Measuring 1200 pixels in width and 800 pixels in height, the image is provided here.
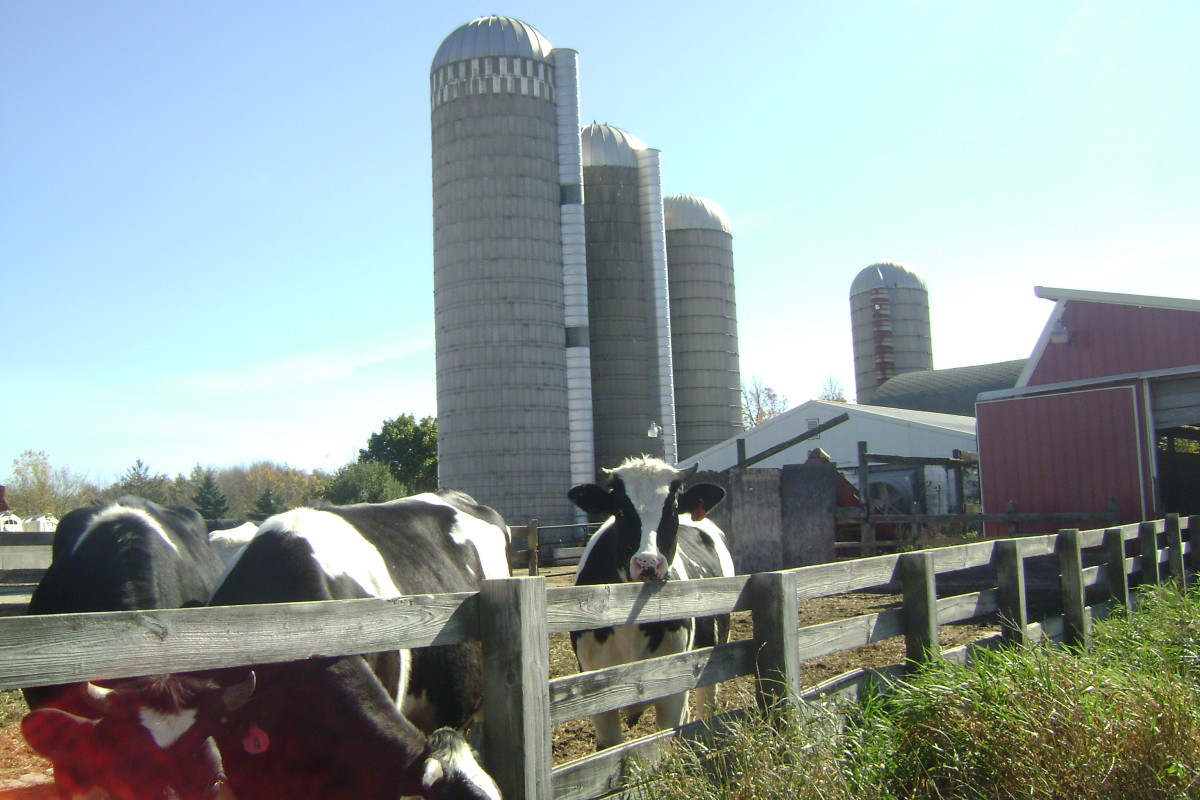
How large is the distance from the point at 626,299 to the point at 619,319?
2.24 feet

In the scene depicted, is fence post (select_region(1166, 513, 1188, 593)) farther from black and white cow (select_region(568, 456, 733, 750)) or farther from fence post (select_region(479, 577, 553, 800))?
fence post (select_region(479, 577, 553, 800))

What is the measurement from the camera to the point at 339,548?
12.7 ft

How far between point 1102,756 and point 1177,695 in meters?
0.61

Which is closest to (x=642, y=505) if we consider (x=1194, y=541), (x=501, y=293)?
(x=1194, y=541)

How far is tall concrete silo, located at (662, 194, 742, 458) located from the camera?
32.9 meters

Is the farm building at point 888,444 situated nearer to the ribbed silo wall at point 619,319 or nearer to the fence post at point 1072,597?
the ribbed silo wall at point 619,319

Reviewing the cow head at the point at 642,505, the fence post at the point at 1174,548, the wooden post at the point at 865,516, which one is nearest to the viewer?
the cow head at the point at 642,505

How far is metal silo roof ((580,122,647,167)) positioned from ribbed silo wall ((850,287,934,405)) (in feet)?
59.7

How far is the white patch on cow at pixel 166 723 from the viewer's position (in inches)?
101

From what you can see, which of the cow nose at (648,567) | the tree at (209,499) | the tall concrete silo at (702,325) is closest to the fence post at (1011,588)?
the cow nose at (648,567)

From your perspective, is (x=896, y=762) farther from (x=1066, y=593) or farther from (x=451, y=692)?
(x=1066, y=593)

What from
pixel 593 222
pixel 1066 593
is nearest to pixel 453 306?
pixel 593 222

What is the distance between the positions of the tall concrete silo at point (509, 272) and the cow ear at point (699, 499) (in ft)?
66.4

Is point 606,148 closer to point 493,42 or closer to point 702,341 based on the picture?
point 493,42
